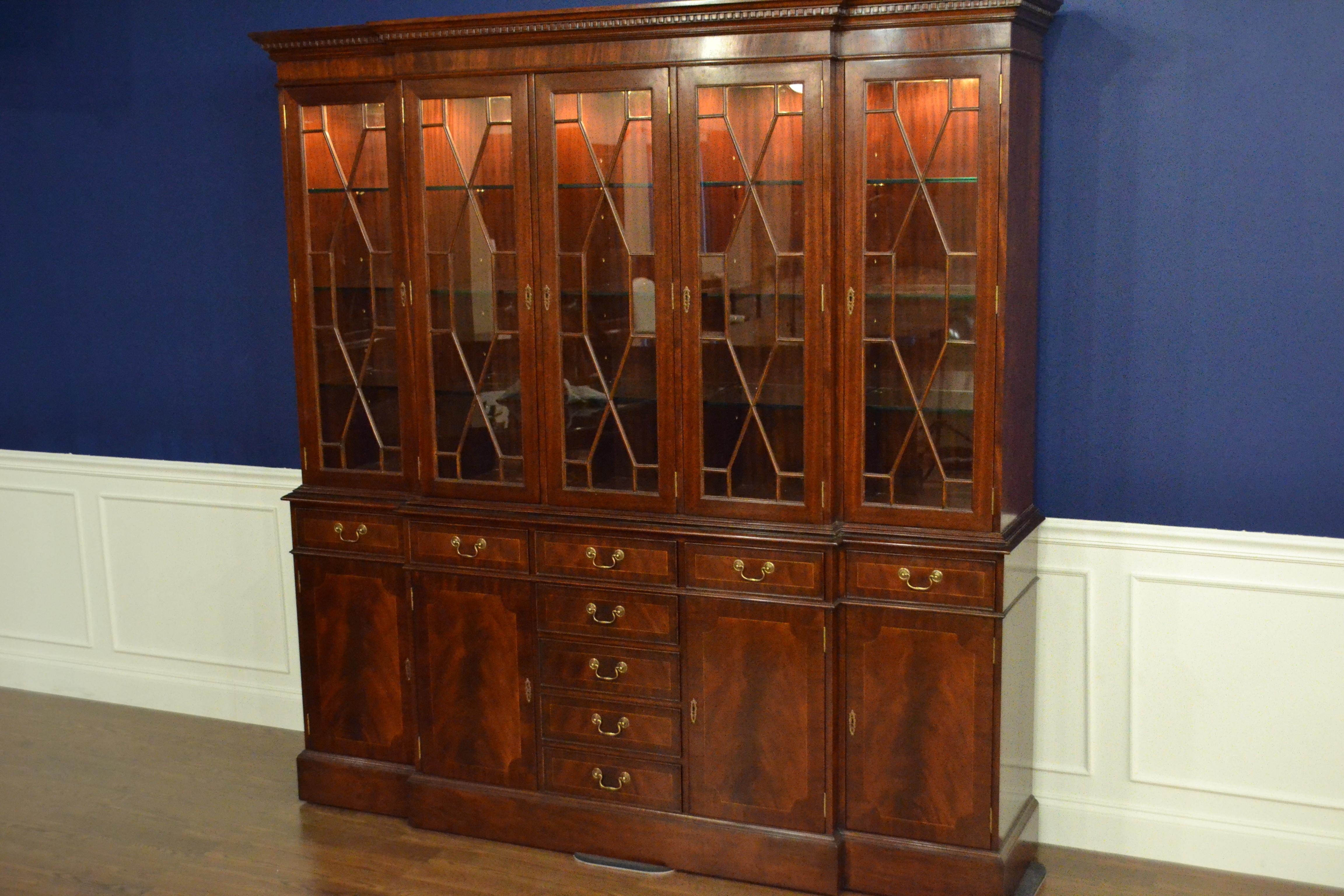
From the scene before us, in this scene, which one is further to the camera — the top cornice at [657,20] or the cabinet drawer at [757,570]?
the cabinet drawer at [757,570]

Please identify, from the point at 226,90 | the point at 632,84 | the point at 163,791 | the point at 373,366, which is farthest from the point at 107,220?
the point at 632,84

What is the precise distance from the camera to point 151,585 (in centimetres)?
451

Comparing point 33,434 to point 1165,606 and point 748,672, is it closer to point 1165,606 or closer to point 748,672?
point 748,672

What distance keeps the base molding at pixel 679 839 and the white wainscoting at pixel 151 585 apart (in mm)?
736

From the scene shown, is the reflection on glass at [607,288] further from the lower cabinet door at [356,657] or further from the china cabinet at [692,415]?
the lower cabinet door at [356,657]

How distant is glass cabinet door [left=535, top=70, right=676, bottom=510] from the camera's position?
3.14 metres

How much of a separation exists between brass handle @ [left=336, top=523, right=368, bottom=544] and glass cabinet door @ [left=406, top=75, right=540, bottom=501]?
274 millimetres

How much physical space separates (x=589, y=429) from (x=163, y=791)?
1.74m

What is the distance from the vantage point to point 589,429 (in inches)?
130

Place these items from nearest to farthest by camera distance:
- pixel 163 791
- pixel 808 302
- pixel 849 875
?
1. pixel 808 302
2. pixel 849 875
3. pixel 163 791

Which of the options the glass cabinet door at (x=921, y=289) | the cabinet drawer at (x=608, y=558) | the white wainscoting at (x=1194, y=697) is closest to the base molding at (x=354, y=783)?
the cabinet drawer at (x=608, y=558)

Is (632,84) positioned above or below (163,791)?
above

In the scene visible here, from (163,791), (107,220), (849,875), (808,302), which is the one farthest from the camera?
(107,220)

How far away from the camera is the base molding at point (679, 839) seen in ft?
10.4
